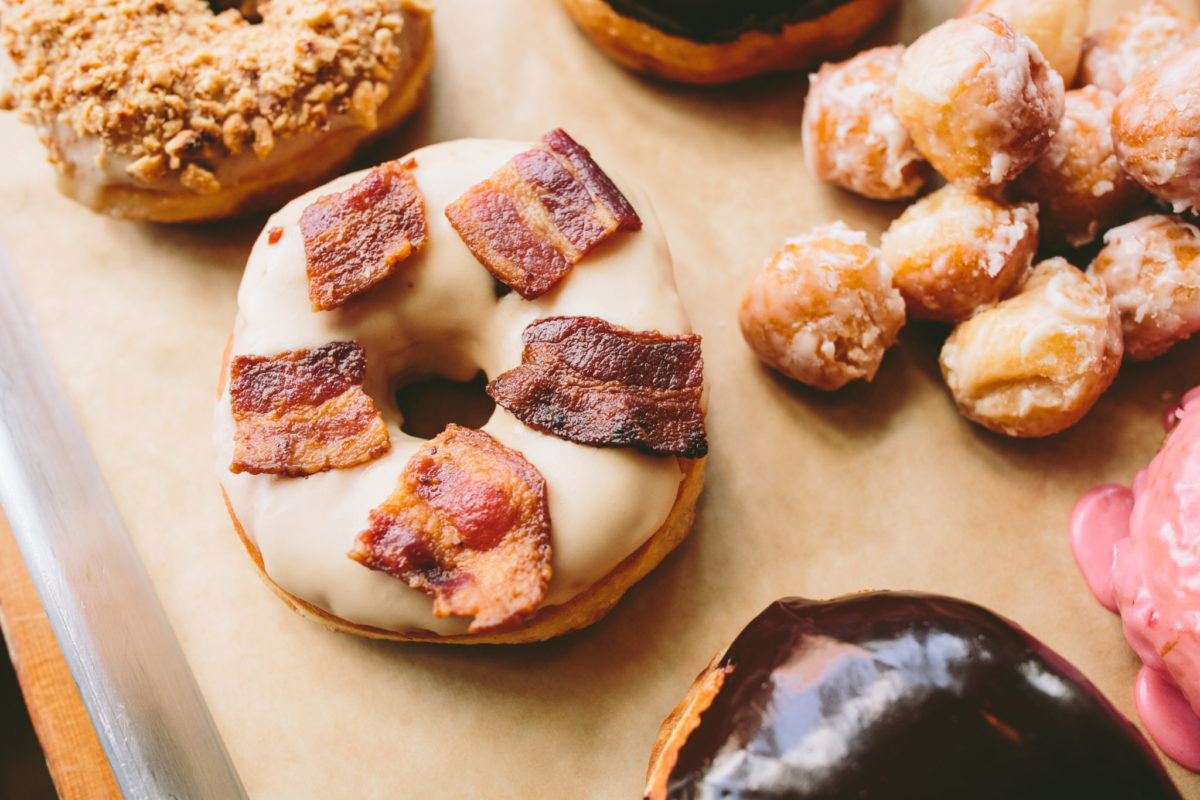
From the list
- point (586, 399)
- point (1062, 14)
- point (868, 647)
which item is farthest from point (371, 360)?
point (1062, 14)

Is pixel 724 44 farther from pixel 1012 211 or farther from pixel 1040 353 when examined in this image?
pixel 1040 353

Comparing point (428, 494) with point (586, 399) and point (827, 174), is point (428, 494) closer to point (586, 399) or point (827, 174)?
point (586, 399)

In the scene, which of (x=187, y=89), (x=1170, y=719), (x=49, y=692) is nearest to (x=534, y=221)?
(x=187, y=89)

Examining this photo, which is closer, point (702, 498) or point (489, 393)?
point (489, 393)

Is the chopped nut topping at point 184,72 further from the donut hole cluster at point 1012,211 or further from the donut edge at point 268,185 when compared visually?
the donut hole cluster at point 1012,211

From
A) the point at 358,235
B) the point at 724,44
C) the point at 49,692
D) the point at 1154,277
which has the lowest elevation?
the point at 49,692

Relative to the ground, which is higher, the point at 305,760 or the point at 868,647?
the point at 868,647
